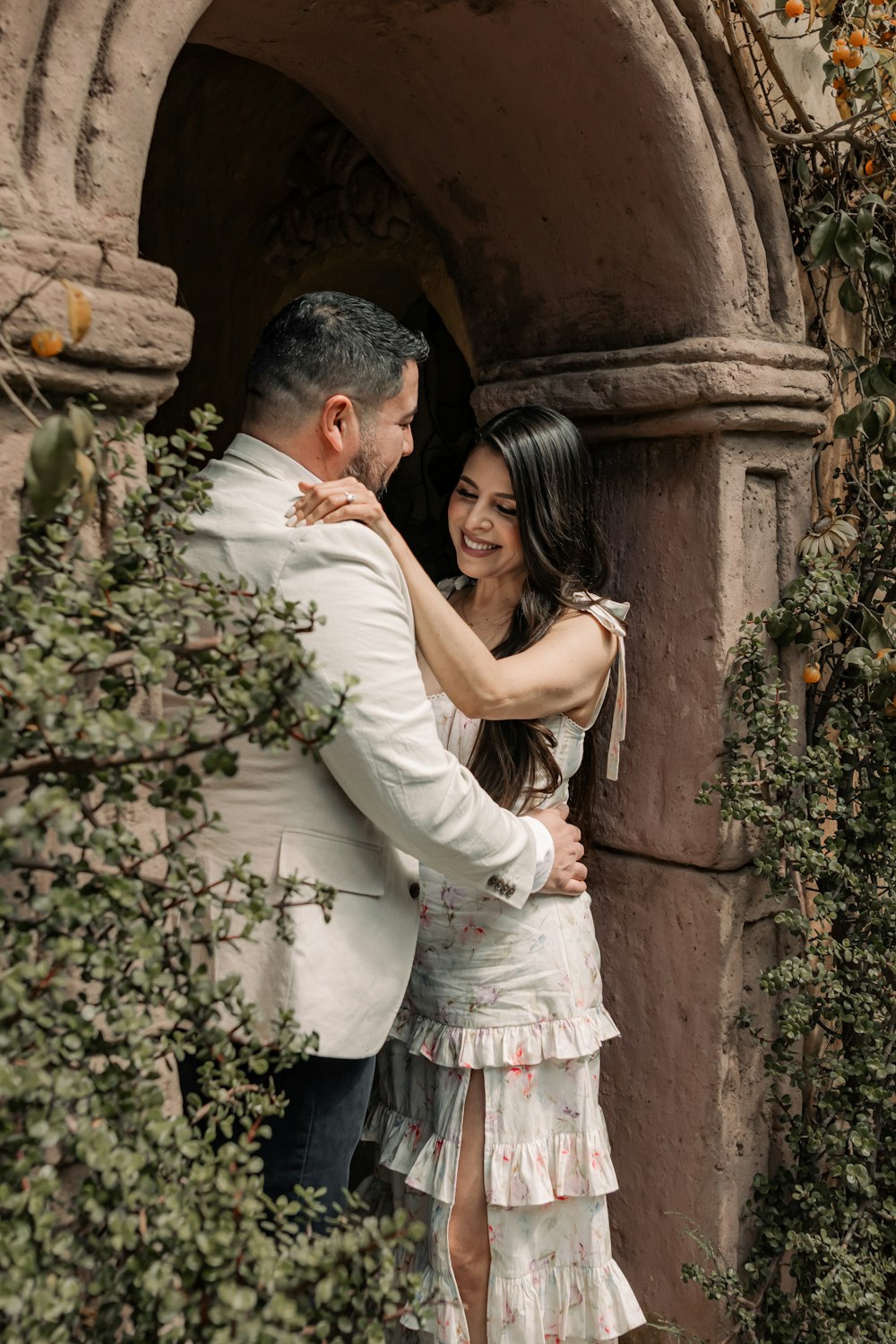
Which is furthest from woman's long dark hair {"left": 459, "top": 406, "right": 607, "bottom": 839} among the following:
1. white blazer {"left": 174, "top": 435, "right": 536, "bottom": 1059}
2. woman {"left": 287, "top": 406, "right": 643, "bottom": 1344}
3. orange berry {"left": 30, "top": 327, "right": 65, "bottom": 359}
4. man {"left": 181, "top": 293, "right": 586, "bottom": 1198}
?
orange berry {"left": 30, "top": 327, "right": 65, "bottom": 359}

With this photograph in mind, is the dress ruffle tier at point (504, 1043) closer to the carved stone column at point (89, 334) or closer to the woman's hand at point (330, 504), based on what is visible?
the woman's hand at point (330, 504)

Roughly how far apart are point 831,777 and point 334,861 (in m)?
1.27

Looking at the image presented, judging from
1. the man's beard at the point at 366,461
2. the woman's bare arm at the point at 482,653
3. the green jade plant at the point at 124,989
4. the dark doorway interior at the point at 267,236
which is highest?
the dark doorway interior at the point at 267,236

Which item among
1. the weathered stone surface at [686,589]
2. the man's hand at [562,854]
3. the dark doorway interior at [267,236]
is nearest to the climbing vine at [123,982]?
the man's hand at [562,854]

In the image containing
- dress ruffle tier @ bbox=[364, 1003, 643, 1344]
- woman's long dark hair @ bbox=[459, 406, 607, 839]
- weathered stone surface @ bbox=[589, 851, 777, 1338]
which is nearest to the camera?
dress ruffle tier @ bbox=[364, 1003, 643, 1344]

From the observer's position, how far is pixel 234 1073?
4.22ft

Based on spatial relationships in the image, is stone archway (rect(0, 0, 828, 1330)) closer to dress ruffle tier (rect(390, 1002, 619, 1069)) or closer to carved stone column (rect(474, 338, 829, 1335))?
carved stone column (rect(474, 338, 829, 1335))

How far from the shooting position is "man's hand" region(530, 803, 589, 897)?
226 cm

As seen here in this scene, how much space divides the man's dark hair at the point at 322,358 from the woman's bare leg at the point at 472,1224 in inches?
49.0

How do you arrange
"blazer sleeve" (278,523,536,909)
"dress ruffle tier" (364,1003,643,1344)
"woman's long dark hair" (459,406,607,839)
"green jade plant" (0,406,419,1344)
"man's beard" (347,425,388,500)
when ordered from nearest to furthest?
"green jade plant" (0,406,419,1344)
"blazer sleeve" (278,523,536,909)
"man's beard" (347,425,388,500)
"dress ruffle tier" (364,1003,643,1344)
"woman's long dark hair" (459,406,607,839)

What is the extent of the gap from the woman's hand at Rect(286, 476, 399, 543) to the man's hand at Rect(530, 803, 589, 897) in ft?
2.48

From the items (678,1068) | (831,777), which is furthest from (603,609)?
(678,1068)

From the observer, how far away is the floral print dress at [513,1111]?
2.18 m

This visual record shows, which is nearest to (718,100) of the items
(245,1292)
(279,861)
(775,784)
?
(775,784)
